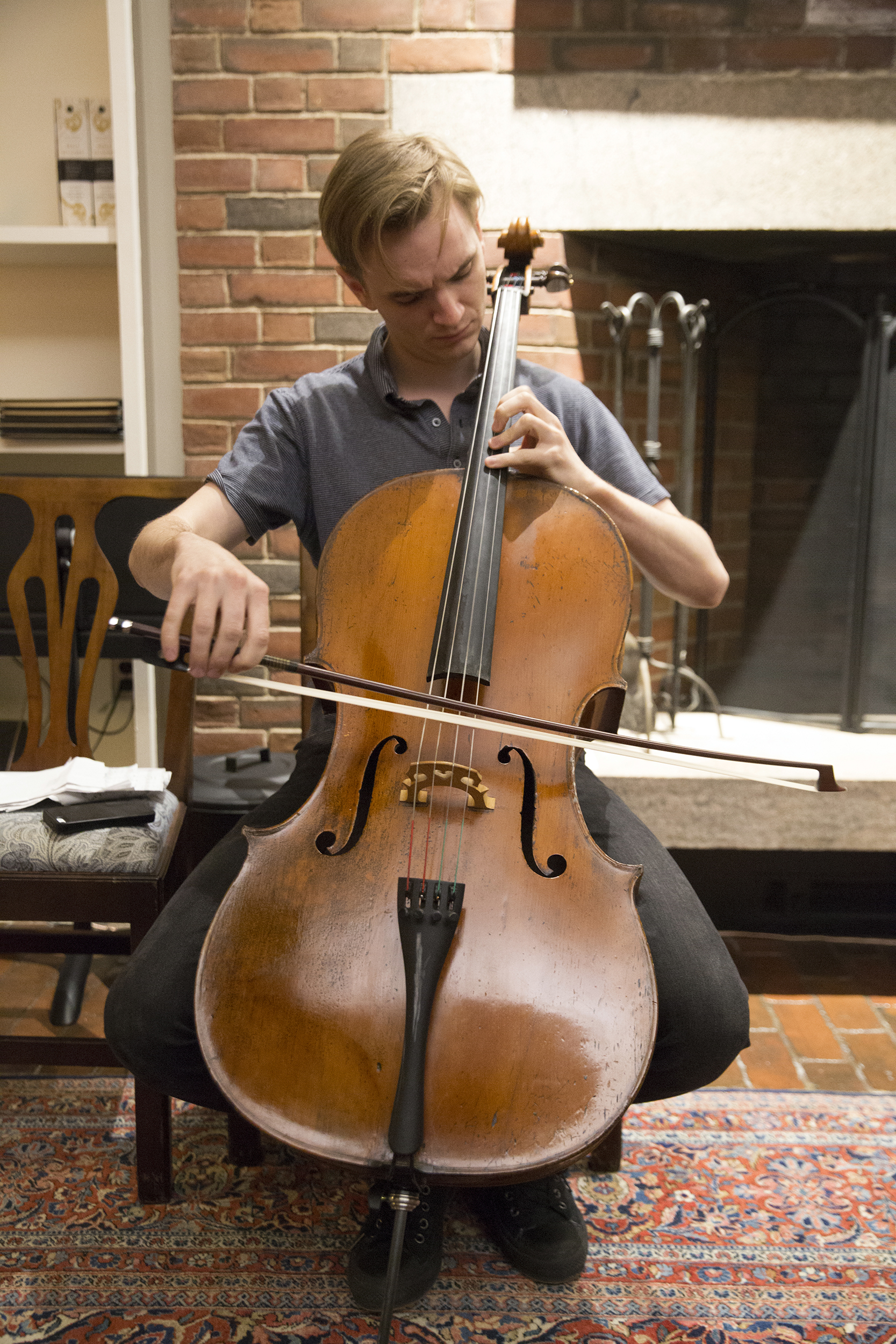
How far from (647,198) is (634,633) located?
2.70ft

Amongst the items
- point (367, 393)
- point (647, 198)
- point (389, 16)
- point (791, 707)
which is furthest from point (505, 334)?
point (791, 707)

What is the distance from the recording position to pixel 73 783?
4.28 feet

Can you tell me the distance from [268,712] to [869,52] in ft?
5.31

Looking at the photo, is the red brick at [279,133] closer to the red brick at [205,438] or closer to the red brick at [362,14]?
the red brick at [362,14]

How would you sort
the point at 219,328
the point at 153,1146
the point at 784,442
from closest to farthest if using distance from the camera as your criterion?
the point at 153,1146 → the point at 219,328 → the point at 784,442

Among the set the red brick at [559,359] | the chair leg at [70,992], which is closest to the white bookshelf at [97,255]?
the chair leg at [70,992]

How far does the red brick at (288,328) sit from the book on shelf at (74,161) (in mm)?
393

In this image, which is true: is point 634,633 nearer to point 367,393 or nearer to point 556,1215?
point 367,393

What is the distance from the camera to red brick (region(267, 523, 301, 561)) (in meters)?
1.88

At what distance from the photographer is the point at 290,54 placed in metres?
1.75

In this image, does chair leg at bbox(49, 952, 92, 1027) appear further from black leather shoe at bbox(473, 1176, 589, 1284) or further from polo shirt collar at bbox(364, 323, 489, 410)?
polo shirt collar at bbox(364, 323, 489, 410)

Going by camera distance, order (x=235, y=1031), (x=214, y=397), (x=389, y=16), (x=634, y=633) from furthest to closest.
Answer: (x=634, y=633) < (x=214, y=397) < (x=389, y=16) < (x=235, y=1031)

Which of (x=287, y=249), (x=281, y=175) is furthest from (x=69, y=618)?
(x=281, y=175)

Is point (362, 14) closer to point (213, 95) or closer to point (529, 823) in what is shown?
point (213, 95)
